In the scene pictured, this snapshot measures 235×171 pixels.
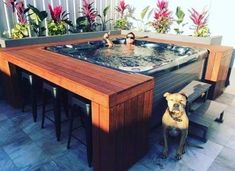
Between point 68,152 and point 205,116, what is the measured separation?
1.55 m

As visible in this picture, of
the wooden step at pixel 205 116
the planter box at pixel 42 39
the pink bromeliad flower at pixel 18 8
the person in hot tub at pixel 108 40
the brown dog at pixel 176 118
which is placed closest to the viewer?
the brown dog at pixel 176 118

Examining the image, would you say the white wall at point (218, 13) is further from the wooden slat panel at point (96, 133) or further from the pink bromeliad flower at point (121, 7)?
the wooden slat panel at point (96, 133)

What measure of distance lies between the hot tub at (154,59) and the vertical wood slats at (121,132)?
0.40m

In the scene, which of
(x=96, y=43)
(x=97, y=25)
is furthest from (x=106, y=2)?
(x=96, y=43)

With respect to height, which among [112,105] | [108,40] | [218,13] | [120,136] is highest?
[218,13]

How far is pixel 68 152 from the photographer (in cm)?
215

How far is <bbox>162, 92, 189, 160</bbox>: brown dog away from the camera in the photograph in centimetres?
184

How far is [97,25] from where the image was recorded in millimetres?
4875

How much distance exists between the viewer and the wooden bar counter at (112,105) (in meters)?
1.58

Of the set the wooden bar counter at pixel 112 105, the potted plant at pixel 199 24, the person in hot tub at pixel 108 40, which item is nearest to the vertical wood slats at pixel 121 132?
the wooden bar counter at pixel 112 105

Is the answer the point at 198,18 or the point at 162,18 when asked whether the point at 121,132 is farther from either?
the point at 162,18

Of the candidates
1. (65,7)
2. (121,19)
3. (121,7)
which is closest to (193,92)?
(65,7)

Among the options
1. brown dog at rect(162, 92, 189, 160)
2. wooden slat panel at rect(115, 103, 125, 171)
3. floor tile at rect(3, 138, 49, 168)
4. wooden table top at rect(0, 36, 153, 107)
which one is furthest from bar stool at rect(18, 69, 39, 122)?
brown dog at rect(162, 92, 189, 160)

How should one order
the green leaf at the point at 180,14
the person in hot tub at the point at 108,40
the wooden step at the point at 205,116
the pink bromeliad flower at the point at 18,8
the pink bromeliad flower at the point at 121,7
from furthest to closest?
the pink bromeliad flower at the point at 121,7, the green leaf at the point at 180,14, the person in hot tub at the point at 108,40, the pink bromeliad flower at the point at 18,8, the wooden step at the point at 205,116
